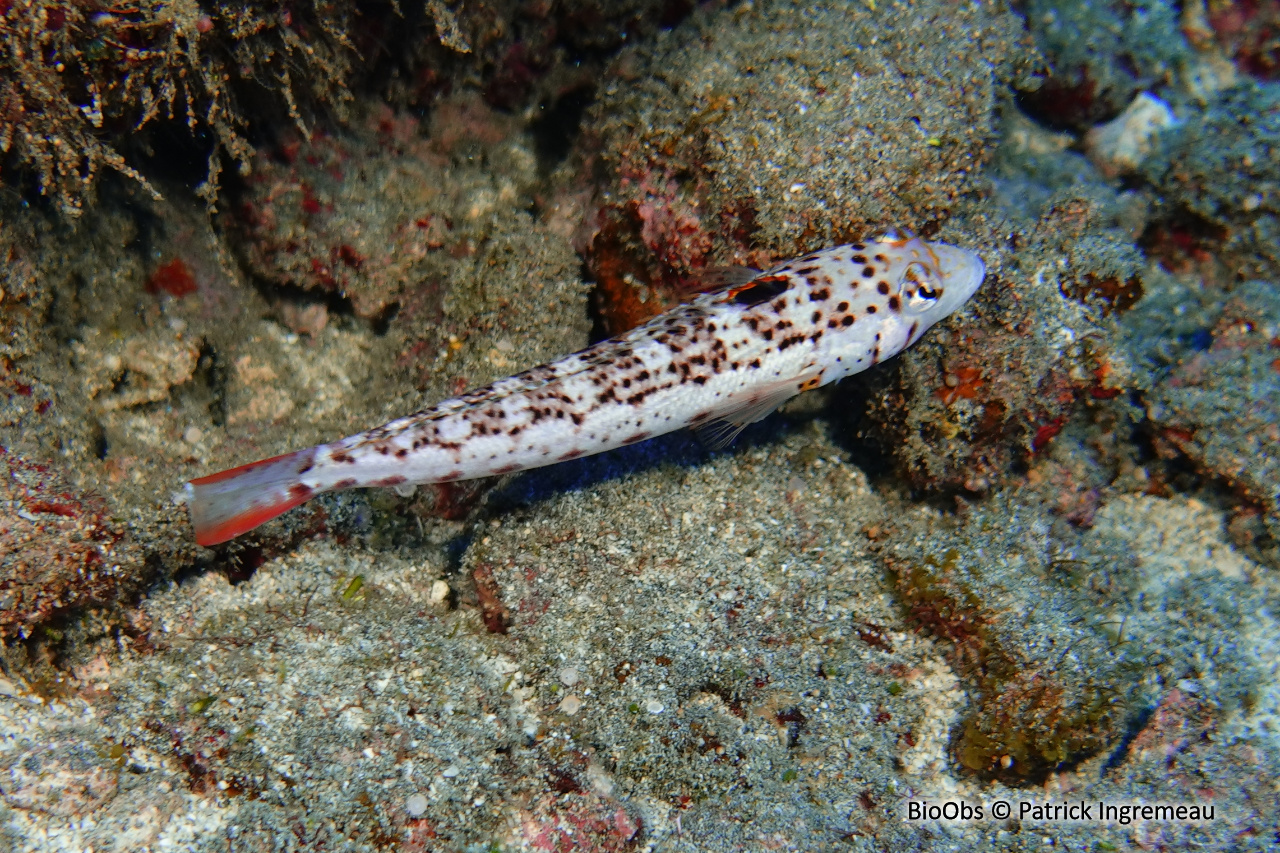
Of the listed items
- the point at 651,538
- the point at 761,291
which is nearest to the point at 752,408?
the point at 761,291

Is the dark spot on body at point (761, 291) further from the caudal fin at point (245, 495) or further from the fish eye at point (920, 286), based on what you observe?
the caudal fin at point (245, 495)

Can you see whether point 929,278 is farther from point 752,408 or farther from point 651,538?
point 651,538

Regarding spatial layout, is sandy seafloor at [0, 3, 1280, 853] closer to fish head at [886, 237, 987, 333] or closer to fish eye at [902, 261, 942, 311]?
fish head at [886, 237, 987, 333]

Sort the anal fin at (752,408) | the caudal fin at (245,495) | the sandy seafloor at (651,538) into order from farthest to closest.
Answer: the anal fin at (752,408) → the sandy seafloor at (651,538) → the caudal fin at (245,495)

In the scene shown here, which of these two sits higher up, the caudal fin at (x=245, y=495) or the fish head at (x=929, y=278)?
the caudal fin at (x=245, y=495)

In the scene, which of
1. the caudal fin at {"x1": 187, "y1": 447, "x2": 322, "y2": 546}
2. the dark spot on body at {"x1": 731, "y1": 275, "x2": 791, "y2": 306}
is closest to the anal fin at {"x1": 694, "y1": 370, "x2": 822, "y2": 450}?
the dark spot on body at {"x1": 731, "y1": 275, "x2": 791, "y2": 306}

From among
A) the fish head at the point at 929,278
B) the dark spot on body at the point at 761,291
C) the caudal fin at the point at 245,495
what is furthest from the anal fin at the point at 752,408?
the caudal fin at the point at 245,495
